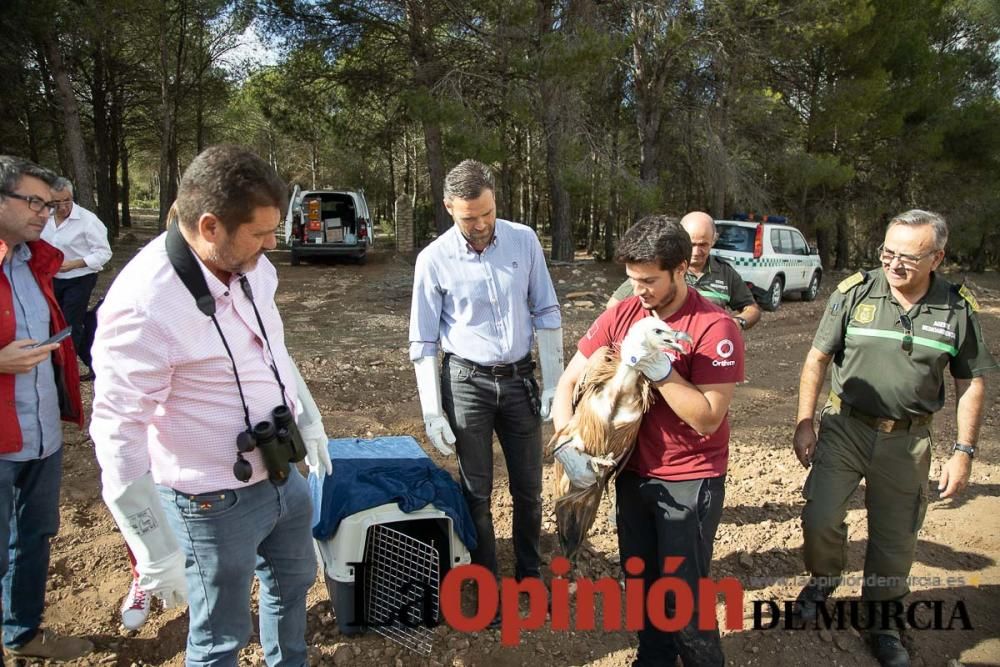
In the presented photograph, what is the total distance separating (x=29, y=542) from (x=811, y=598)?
10.6 feet

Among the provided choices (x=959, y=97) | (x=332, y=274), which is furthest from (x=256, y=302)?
(x=959, y=97)

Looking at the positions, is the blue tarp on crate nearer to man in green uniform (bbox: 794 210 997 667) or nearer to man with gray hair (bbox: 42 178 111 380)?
man in green uniform (bbox: 794 210 997 667)

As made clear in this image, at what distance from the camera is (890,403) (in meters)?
2.61

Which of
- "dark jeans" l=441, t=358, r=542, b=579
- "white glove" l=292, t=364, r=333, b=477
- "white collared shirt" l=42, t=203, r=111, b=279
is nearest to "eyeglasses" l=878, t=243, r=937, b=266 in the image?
"dark jeans" l=441, t=358, r=542, b=579

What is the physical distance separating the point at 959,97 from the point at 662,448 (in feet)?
66.0

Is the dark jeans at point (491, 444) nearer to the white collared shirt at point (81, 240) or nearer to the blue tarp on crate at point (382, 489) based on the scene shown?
the blue tarp on crate at point (382, 489)

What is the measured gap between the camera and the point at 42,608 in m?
2.60


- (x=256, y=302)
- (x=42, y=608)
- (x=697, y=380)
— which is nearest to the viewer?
(x=256, y=302)

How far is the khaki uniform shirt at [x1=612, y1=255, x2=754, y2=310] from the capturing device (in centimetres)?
352

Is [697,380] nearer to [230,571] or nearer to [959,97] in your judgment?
[230,571]

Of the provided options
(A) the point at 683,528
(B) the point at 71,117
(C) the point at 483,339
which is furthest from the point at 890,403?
(B) the point at 71,117

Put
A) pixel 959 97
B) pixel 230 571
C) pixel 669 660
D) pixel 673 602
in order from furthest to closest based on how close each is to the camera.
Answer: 1. pixel 959 97
2. pixel 669 660
3. pixel 673 602
4. pixel 230 571

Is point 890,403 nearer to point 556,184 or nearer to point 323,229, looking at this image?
point 556,184

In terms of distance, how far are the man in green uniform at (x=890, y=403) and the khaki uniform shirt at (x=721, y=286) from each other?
28.4 inches
